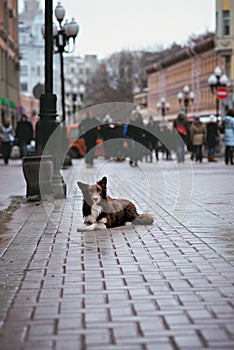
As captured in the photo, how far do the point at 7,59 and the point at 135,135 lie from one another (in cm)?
2292

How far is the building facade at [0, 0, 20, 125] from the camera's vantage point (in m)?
54.7

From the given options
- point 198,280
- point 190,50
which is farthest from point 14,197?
point 190,50

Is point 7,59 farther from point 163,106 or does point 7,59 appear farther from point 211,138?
point 163,106

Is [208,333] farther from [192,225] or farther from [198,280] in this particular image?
[192,225]

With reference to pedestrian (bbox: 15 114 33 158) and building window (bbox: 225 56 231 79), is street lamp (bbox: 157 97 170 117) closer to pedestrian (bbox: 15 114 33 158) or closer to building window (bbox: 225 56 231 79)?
building window (bbox: 225 56 231 79)

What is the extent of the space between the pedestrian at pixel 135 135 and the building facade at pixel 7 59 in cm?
1975

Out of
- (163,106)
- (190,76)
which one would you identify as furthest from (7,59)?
(190,76)

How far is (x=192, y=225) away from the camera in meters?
10.6

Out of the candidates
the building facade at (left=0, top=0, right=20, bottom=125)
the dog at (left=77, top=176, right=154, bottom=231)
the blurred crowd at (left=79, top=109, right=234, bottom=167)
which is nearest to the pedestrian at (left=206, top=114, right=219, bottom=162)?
the blurred crowd at (left=79, top=109, right=234, bottom=167)

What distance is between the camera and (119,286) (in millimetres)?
6578

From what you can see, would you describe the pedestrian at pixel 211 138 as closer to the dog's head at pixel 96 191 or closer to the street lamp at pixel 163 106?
the dog's head at pixel 96 191

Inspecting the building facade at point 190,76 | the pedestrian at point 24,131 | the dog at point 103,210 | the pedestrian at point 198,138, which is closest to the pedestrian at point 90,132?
the pedestrian at point 24,131

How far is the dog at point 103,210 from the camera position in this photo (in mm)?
9680

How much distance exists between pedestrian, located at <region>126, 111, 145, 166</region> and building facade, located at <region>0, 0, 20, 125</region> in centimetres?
1975
